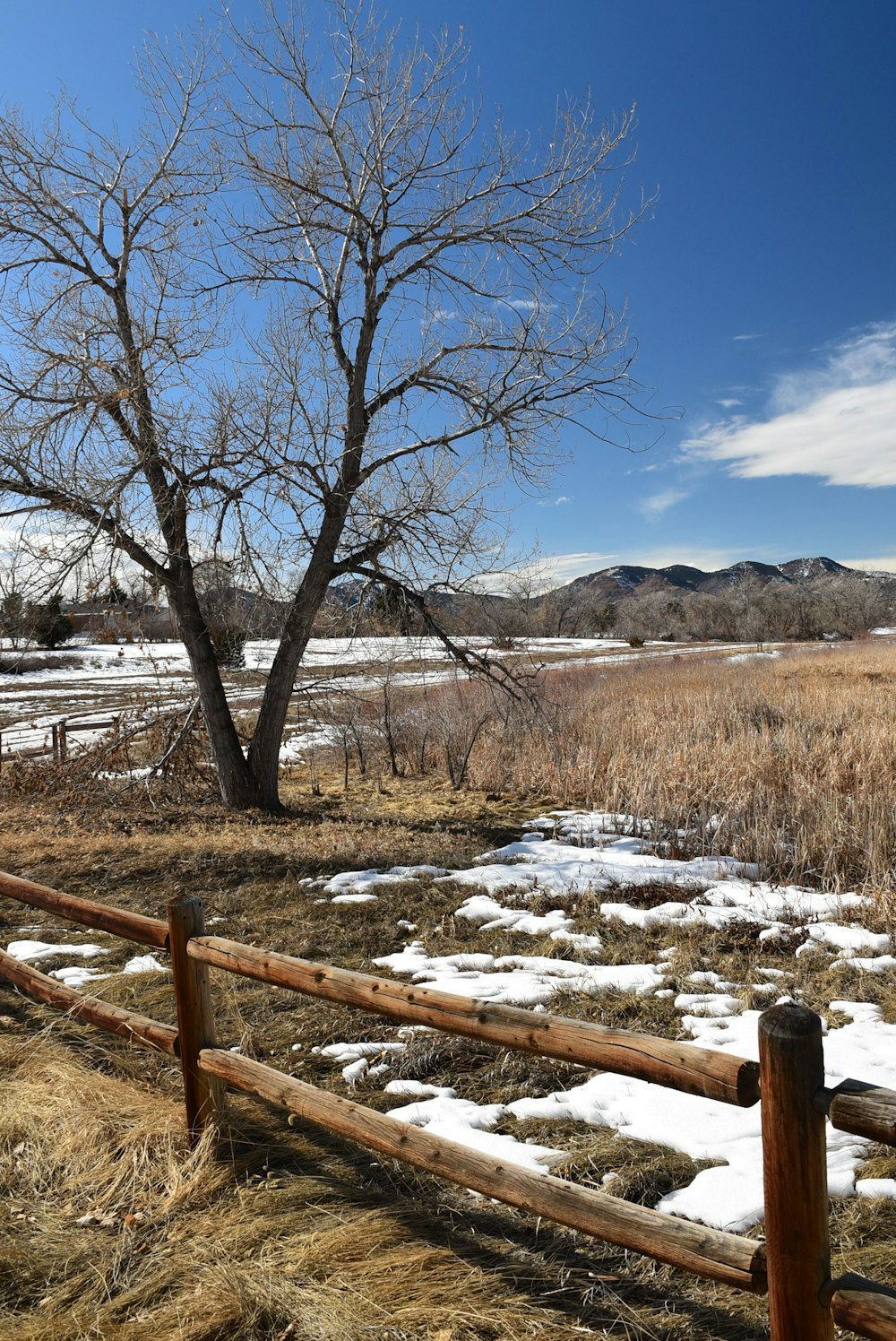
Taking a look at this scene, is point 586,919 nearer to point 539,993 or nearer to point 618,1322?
point 539,993

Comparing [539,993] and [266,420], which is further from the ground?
[266,420]

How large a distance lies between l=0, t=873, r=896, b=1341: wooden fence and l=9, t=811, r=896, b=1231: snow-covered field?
727mm

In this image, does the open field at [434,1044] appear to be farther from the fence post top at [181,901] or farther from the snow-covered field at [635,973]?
the fence post top at [181,901]

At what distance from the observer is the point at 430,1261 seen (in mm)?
2990

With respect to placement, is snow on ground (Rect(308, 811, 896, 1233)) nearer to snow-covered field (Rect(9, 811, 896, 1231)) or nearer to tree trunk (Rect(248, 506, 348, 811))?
snow-covered field (Rect(9, 811, 896, 1231))

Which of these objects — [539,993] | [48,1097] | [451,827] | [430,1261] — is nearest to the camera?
[430,1261]

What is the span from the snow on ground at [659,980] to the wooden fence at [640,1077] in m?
0.85

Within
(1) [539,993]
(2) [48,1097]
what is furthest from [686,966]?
(2) [48,1097]

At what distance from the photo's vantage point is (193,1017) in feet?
12.3

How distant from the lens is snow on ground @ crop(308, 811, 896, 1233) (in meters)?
3.69

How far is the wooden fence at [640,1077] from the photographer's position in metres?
2.03

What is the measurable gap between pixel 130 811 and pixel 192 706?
A: 161cm

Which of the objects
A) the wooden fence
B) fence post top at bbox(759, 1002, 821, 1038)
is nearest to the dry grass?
the wooden fence

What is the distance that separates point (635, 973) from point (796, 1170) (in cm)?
398
